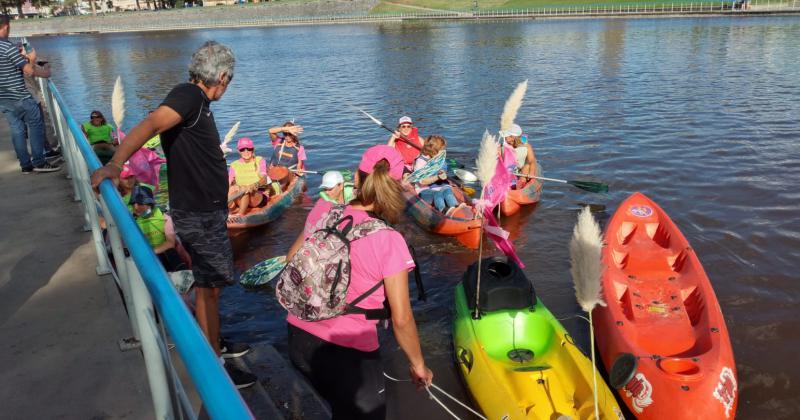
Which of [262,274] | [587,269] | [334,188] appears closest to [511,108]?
[334,188]

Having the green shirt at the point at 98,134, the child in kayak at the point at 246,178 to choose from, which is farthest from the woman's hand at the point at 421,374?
the green shirt at the point at 98,134

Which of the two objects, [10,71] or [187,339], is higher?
[10,71]

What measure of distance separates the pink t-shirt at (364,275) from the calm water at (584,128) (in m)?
3.26

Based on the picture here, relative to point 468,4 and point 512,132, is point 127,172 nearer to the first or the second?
point 512,132

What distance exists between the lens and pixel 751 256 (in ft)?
31.0

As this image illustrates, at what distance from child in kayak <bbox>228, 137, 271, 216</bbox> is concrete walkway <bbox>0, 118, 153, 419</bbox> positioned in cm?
509

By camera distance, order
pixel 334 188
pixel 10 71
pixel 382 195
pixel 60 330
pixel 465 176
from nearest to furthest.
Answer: pixel 382 195 → pixel 60 330 → pixel 334 188 → pixel 10 71 → pixel 465 176

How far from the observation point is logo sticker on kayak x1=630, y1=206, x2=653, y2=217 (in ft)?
27.7

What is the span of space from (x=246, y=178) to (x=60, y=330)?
764 centimetres

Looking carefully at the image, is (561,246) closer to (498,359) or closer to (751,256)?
(751,256)

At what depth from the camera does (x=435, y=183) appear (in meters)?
11.5

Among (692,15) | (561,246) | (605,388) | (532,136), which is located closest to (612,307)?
(605,388)

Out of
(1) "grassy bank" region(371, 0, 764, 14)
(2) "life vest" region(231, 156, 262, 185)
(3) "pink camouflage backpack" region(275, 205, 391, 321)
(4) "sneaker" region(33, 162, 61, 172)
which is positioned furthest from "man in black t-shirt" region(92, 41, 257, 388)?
(1) "grassy bank" region(371, 0, 764, 14)

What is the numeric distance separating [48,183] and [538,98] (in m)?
19.8
